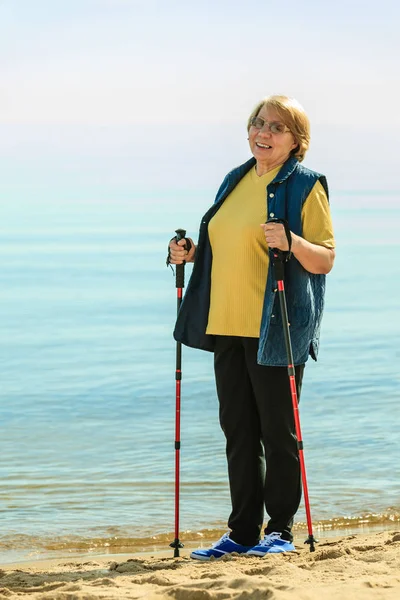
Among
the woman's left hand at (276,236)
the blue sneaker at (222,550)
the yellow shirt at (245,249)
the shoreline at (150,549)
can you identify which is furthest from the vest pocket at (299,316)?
the shoreline at (150,549)

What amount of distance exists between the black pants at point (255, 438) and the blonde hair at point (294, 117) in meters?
0.87

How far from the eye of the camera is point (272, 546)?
4.85 metres

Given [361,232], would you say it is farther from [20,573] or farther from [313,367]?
[20,573]

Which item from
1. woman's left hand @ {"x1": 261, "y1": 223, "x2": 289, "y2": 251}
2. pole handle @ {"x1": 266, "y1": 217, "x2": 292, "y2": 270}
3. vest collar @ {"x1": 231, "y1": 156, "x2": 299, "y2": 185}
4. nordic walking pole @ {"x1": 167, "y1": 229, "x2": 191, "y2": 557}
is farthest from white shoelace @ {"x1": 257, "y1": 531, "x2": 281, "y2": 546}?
vest collar @ {"x1": 231, "y1": 156, "x2": 299, "y2": 185}

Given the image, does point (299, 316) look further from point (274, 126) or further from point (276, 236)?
point (274, 126)

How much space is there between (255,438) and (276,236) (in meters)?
0.96

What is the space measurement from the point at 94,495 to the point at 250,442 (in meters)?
2.26

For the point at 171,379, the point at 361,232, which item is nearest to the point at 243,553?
the point at 171,379

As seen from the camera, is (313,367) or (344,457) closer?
(344,457)

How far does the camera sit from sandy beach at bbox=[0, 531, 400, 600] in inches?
157

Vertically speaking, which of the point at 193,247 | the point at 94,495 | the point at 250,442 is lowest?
the point at 94,495

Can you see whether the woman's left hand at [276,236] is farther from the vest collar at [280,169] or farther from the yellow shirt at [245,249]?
the vest collar at [280,169]

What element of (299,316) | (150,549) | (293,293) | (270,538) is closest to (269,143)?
(293,293)

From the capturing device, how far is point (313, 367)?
11320mm
